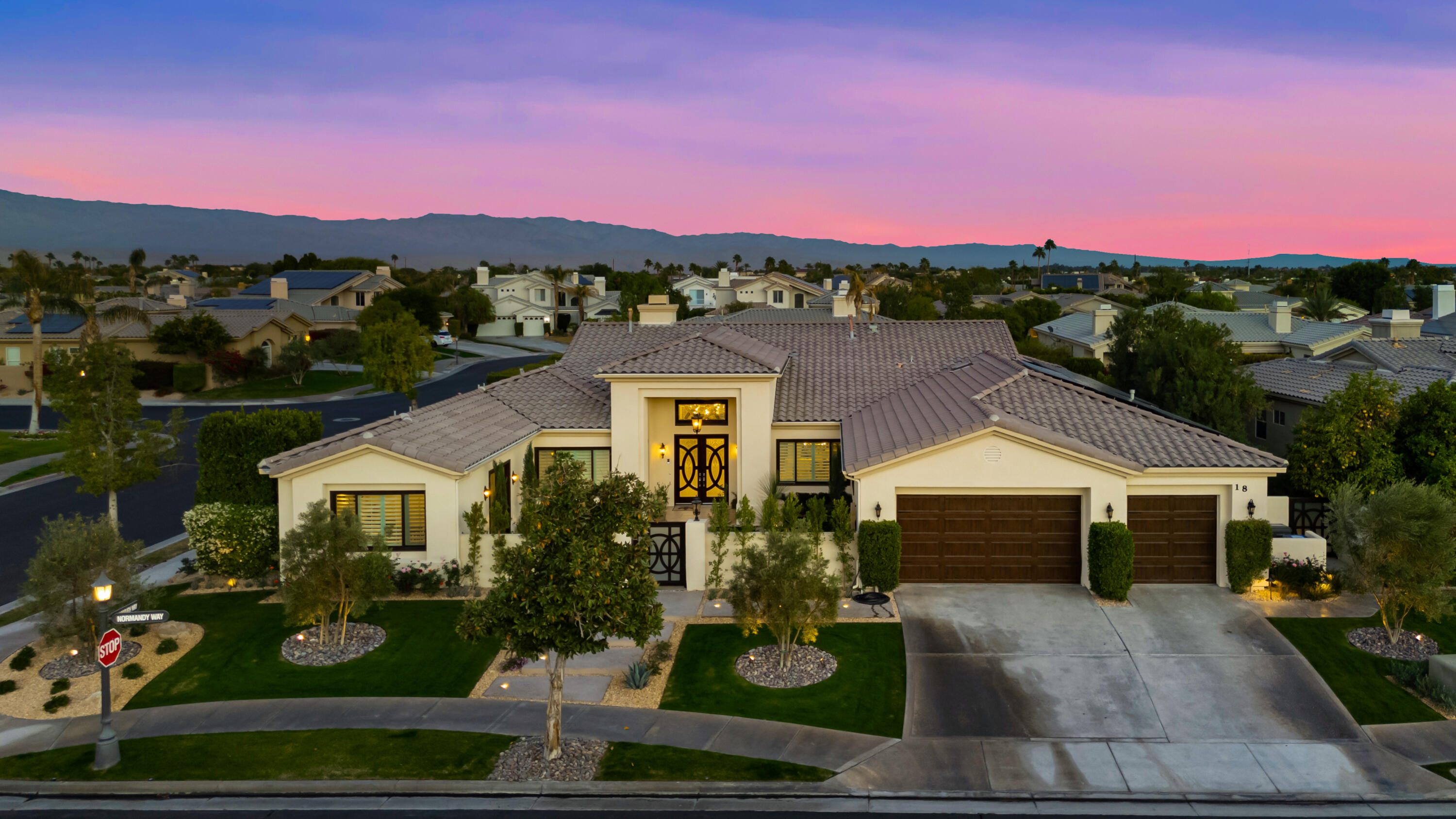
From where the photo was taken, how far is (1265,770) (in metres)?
12.9

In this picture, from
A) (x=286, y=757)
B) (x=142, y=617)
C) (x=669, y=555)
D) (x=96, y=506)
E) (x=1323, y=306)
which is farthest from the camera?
(x=1323, y=306)

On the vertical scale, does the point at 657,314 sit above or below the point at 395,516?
above

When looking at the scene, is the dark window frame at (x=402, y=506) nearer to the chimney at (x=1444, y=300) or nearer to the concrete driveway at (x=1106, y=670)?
the concrete driveway at (x=1106, y=670)

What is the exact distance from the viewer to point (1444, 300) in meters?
50.8

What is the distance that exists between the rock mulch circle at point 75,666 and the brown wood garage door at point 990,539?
620 inches

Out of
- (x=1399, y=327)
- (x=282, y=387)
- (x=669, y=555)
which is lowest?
(x=669, y=555)

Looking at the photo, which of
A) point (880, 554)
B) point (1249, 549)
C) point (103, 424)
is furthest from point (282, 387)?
point (1249, 549)

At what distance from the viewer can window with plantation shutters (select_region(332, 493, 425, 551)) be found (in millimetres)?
20578

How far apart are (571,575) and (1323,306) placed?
279 feet

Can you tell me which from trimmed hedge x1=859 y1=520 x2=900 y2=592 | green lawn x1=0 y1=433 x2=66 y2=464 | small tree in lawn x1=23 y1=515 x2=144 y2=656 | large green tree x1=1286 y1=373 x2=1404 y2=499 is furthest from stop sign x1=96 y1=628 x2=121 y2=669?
green lawn x1=0 y1=433 x2=66 y2=464

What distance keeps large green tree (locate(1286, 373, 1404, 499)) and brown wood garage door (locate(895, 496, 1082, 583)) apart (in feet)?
23.6

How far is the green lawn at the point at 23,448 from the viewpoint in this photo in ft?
125

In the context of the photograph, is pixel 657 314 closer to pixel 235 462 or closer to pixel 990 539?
pixel 235 462

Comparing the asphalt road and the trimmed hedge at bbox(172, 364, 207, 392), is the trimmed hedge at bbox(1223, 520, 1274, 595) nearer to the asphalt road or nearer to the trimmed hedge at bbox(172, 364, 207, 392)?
the asphalt road
